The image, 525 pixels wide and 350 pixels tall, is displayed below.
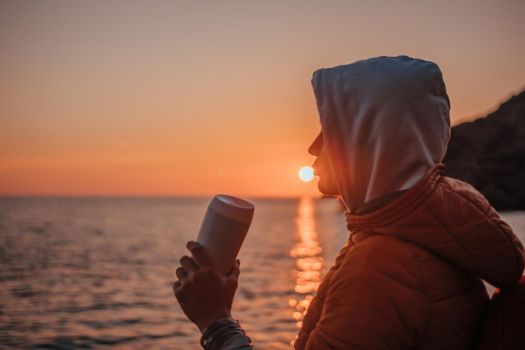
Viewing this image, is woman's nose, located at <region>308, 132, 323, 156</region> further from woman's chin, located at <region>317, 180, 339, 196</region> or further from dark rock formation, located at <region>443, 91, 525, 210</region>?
dark rock formation, located at <region>443, 91, 525, 210</region>

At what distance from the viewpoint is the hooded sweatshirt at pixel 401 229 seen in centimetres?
170

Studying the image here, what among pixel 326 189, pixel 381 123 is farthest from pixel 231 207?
pixel 381 123

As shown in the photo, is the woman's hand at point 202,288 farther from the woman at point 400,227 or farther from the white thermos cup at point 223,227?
the woman at point 400,227

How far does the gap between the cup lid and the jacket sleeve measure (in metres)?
0.46

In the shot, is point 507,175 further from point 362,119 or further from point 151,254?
point 362,119

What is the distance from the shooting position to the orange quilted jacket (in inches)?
66.1

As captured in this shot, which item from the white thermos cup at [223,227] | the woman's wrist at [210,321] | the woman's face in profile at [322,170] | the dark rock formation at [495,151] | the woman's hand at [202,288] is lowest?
the dark rock formation at [495,151]

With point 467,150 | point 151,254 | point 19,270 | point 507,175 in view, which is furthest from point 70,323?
point 507,175

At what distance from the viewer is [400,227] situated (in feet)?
5.76

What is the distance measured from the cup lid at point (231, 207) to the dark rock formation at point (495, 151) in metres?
56.8

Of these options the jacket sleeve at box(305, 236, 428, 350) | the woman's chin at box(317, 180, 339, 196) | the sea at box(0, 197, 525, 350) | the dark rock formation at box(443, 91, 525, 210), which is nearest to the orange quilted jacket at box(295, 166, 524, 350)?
the jacket sleeve at box(305, 236, 428, 350)

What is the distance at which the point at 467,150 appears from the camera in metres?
59.0

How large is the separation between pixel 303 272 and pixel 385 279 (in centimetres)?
3247

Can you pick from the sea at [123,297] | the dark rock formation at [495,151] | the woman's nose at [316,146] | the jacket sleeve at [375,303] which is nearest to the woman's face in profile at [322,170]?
the woman's nose at [316,146]
